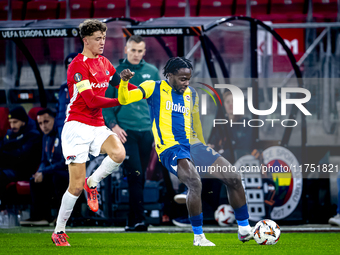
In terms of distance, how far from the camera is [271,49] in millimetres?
8844

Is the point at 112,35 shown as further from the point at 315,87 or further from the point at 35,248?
the point at 35,248

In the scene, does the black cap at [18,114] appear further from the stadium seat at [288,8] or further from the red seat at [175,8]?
the stadium seat at [288,8]

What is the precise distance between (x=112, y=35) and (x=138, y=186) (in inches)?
85.5

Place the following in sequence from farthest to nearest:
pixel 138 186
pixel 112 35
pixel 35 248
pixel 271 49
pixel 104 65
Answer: pixel 271 49 < pixel 112 35 < pixel 138 186 < pixel 104 65 < pixel 35 248

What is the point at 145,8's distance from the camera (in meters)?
9.53

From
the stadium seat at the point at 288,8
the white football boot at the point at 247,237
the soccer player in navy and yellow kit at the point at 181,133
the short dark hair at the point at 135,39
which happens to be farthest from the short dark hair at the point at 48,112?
the stadium seat at the point at 288,8

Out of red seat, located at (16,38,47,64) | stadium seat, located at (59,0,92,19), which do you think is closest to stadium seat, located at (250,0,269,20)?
stadium seat, located at (59,0,92,19)

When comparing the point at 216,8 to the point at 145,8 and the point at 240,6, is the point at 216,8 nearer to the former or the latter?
the point at 240,6

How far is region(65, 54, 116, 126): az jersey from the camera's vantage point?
467 centimetres

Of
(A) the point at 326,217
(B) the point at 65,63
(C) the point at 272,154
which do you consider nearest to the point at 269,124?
(C) the point at 272,154

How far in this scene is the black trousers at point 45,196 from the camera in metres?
6.71

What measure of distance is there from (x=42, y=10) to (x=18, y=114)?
3.08 m

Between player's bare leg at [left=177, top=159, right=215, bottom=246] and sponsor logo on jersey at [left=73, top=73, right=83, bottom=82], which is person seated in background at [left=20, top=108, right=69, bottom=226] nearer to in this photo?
sponsor logo on jersey at [left=73, top=73, right=83, bottom=82]

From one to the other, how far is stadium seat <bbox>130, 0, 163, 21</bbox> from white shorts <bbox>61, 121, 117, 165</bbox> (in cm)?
507
